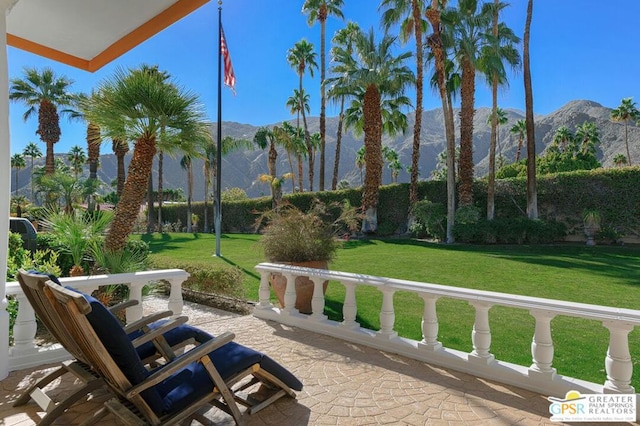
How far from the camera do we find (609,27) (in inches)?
806

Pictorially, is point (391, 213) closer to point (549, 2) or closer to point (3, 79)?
point (549, 2)

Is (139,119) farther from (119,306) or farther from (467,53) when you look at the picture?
(467,53)

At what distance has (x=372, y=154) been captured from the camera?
19.1 metres

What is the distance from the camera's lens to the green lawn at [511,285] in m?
4.42

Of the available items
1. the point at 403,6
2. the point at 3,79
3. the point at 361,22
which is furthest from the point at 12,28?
the point at 361,22

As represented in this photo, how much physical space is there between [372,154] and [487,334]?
53.7 feet

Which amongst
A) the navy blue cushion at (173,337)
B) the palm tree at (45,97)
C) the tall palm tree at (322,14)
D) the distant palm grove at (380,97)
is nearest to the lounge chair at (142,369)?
the navy blue cushion at (173,337)

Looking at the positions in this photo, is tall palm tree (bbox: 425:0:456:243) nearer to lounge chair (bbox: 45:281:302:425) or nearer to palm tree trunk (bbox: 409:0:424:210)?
palm tree trunk (bbox: 409:0:424:210)

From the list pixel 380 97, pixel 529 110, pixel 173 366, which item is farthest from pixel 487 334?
pixel 380 97

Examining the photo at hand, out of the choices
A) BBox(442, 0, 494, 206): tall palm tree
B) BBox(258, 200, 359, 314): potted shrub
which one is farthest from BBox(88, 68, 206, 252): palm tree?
BBox(442, 0, 494, 206): tall palm tree

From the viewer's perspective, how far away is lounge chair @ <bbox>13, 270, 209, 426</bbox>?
234cm

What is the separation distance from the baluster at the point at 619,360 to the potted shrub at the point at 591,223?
47.5 ft

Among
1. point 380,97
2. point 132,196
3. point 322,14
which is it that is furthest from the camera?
point 322,14

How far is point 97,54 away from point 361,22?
2560 cm
